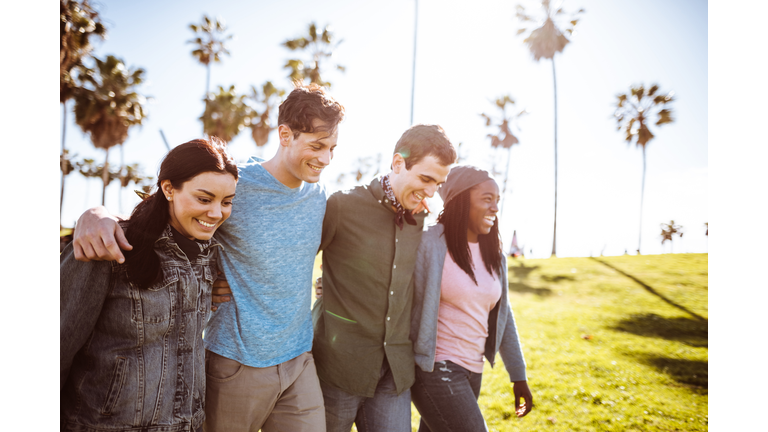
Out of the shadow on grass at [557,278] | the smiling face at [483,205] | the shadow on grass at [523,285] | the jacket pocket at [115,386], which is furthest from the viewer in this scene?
the shadow on grass at [557,278]

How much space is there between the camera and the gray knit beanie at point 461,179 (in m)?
3.48

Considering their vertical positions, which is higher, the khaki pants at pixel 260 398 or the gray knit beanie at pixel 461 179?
the gray knit beanie at pixel 461 179

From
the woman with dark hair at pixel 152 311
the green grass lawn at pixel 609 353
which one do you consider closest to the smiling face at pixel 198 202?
the woman with dark hair at pixel 152 311

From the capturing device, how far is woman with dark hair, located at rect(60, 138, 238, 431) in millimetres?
1857

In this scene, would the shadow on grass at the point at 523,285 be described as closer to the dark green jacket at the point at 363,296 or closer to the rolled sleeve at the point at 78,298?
the dark green jacket at the point at 363,296

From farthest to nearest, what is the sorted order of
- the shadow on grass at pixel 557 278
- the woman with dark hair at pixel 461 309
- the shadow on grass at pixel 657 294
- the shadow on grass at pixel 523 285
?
the shadow on grass at pixel 557 278, the shadow on grass at pixel 523 285, the shadow on grass at pixel 657 294, the woman with dark hair at pixel 461 309

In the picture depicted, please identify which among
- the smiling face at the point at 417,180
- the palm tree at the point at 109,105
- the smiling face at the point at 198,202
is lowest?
the smiling face at the point at 198,202

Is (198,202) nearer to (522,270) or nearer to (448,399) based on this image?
(448,399)

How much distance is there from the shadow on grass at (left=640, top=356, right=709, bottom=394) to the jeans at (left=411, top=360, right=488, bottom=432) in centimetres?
743

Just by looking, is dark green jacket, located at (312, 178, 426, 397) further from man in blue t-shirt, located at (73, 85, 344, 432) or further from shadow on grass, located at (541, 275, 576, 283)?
shadow on grass, located at (541, 275, 576, 283)

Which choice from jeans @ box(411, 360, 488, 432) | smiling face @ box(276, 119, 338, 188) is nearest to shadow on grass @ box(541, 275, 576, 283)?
jeans @ box(411, 360, 488, 432)

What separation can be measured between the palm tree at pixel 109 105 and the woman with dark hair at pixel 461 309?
23276 mm

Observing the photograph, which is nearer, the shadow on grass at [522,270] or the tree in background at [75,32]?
the tree in background at [75,32]
